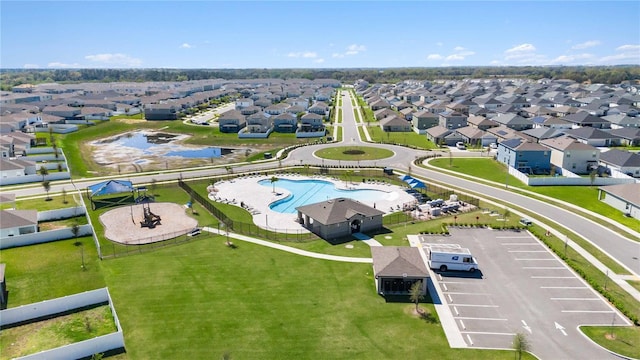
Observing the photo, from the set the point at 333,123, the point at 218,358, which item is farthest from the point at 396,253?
the point at 333,123

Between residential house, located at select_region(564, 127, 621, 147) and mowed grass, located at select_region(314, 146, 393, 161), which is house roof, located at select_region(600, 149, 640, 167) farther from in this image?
mowed grass, located at select_region(314, 146, 393, 161)

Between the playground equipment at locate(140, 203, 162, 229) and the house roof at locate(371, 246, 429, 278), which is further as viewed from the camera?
the playground equipment at locate(140, 203, 162, 229)

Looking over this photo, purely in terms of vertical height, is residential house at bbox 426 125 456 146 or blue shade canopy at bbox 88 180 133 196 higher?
residential house at bbox 426 125 456 146

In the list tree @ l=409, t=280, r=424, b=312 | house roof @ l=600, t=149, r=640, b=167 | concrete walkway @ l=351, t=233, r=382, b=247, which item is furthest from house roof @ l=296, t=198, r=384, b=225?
house roof @ l=600, t=149, r=640, b=167

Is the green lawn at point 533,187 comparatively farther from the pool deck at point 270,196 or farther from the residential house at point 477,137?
the pool deck at point 270,196

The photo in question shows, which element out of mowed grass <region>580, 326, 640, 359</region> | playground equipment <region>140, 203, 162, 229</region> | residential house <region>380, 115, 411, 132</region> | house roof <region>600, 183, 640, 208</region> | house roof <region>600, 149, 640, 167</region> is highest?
residential house <region>380, 115, 411, 132</region>

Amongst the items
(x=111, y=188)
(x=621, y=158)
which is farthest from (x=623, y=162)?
(x=111, y=188)
